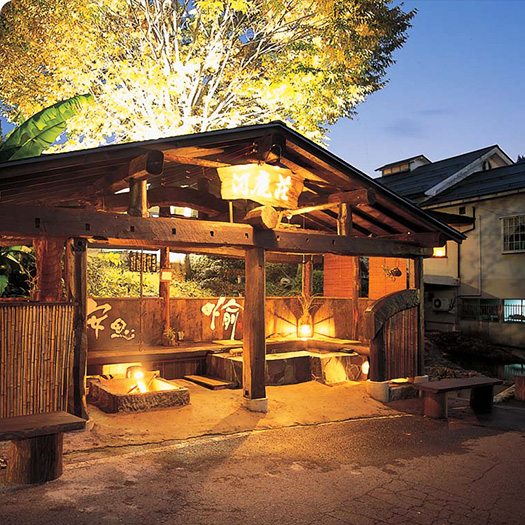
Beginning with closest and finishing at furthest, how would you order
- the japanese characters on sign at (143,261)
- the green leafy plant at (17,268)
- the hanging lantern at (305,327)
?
the japanese characters on sign at (143,261)
the green leafy plant at (17,268)
the hanging lantern at (305,327)

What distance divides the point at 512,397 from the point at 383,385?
153 inches

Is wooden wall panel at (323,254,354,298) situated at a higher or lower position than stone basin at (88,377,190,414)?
higher

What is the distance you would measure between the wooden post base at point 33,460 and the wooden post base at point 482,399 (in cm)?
811

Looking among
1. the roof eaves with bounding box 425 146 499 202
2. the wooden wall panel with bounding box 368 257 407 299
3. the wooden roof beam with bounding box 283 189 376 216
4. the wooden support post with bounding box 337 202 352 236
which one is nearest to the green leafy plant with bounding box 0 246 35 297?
the wooden roof beam with bounding box 283 189 376 216

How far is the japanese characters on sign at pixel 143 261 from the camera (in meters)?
13.5

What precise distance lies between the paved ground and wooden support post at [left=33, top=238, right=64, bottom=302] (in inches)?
196

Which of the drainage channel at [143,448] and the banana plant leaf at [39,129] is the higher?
the banana plant leaf at [39,129]

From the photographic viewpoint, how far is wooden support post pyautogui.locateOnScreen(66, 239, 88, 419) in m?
7.70

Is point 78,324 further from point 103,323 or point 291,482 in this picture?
point 103,323

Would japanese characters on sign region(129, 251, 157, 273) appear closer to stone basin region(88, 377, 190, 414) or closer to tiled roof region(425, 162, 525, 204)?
stone basin region(88, 377, 190, 414)

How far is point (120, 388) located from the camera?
10492mm

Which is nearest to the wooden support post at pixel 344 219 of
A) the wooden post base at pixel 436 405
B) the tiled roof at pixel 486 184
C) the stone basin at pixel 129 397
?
the wooden post base at pixel 436 405

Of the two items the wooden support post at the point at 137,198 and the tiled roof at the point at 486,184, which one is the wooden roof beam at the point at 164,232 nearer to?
the wooden support post at the point at 137,198

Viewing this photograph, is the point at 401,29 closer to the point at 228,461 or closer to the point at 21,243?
the point at 21,243
